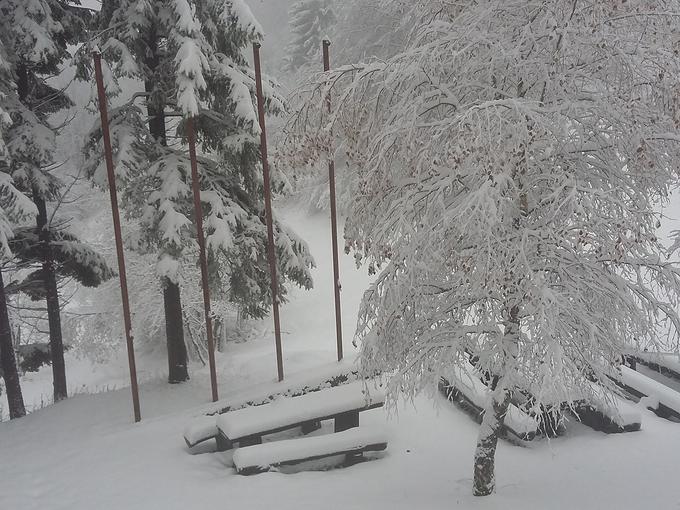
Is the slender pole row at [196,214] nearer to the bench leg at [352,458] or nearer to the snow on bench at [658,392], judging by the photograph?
the bench leg at [352,458]

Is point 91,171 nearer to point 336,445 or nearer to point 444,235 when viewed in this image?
point 336,445

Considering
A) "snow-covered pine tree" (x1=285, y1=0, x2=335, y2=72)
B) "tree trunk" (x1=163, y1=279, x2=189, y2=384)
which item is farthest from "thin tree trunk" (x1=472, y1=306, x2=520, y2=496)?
"snow-covered pine tree" (x1=285, y1=0, x2=335, y2=72)

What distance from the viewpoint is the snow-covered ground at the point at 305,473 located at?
670cm

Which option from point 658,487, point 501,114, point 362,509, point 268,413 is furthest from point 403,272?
point 658,487

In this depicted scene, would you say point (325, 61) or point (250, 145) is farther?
point (250, 145)

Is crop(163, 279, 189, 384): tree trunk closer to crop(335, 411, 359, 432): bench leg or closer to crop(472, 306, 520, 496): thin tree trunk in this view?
crop(335, 411, 359, 432): bench leg

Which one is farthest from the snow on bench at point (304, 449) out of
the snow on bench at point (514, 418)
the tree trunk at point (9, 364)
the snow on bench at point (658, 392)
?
the tree trunk at point (9, 364)

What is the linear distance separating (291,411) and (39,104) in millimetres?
8234

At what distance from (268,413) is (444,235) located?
14.5ft

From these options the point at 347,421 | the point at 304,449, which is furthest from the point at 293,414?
the point at 347,421

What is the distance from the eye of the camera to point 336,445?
761 cm

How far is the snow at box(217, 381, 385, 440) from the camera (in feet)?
25.7

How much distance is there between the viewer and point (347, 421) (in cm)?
852

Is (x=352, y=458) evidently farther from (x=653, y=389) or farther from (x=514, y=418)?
(x=653, y=389)
